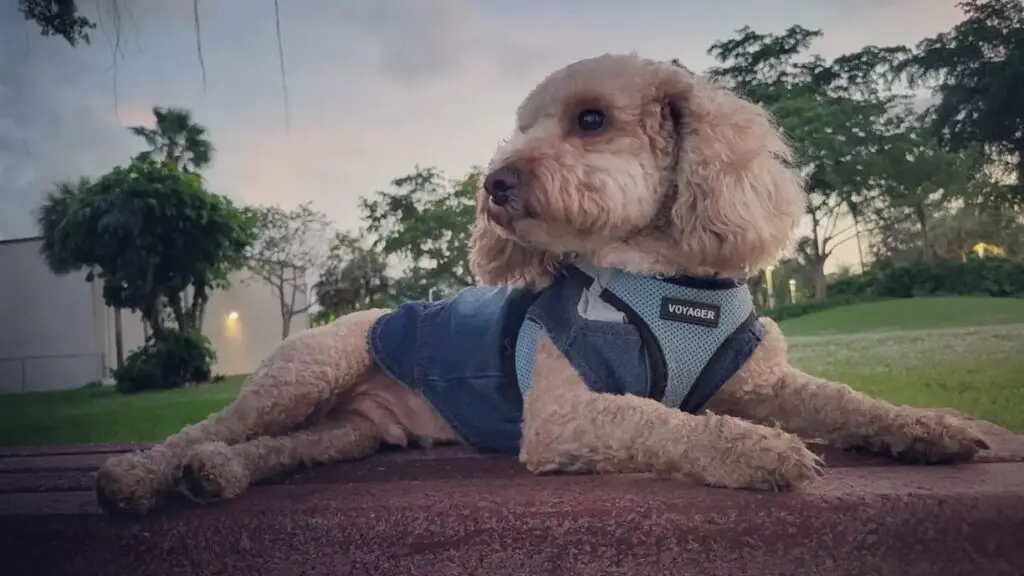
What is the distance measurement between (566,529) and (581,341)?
1.00 feet

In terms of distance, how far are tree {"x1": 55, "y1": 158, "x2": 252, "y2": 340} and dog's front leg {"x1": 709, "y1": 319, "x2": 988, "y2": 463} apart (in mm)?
916

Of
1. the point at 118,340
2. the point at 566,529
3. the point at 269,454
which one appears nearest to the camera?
the point at 566,529

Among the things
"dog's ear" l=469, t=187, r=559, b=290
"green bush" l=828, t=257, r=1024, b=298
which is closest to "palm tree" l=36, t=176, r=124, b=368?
"dog's ear" l=469, t=187, r=559, b=290

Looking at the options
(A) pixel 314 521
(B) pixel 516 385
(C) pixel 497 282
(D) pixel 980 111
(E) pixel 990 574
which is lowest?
(E) pixel 990 574

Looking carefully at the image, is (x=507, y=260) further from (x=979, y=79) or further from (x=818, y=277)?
(x=979, y=79)

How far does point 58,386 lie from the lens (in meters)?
1.59

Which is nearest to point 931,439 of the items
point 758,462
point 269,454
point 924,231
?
point 758,462

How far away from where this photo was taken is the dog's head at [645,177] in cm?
114

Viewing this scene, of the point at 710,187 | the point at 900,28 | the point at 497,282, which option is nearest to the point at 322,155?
the point at 497,282

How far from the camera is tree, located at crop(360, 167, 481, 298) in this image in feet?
5.16

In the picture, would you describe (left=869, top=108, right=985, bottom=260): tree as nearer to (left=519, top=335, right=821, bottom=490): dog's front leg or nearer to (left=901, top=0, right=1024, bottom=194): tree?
(left=901, top=0, right=1024, bottom=194): tree

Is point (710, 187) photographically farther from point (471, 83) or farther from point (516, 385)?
point (471, 83)

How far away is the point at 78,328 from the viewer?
5.16ft

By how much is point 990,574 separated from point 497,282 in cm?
76
